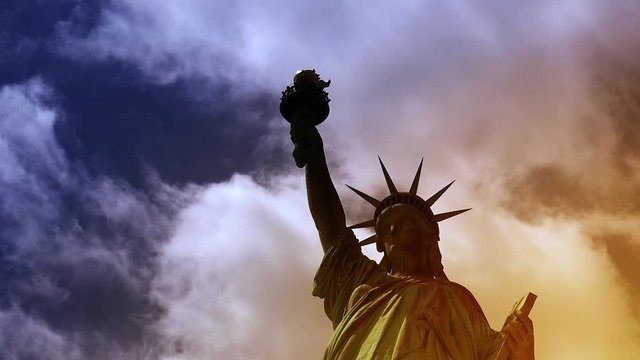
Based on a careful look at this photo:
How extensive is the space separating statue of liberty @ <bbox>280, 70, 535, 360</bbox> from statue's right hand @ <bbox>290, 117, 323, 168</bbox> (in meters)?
0.02

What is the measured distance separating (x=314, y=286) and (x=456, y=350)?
279 cm

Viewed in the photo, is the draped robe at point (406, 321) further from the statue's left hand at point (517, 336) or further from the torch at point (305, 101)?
the torch at point (305, 101)

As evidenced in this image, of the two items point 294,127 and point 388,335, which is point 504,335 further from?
point 294,127

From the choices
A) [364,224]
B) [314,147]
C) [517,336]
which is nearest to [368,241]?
[364,224]

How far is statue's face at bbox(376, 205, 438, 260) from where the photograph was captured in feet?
35.5

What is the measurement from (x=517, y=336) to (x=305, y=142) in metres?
5.15

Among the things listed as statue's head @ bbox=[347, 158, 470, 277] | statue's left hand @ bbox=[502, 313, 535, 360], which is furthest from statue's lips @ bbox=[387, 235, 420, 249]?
statue's left hand @ bbox=[502, 313, 535, 360]

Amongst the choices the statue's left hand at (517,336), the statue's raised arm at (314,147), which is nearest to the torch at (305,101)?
the statue's raised arm at (314,147)

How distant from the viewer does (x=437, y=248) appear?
11.0 m

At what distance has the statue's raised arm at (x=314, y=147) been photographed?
38.3 ft

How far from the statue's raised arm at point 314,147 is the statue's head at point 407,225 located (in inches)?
27.1

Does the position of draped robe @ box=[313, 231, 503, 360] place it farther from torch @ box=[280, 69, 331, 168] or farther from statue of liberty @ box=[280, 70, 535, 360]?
torch @ box=[280, 69, 331, 168]

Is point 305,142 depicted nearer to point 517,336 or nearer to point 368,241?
point 368,241

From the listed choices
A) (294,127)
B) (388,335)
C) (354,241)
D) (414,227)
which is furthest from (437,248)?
(294,127)
